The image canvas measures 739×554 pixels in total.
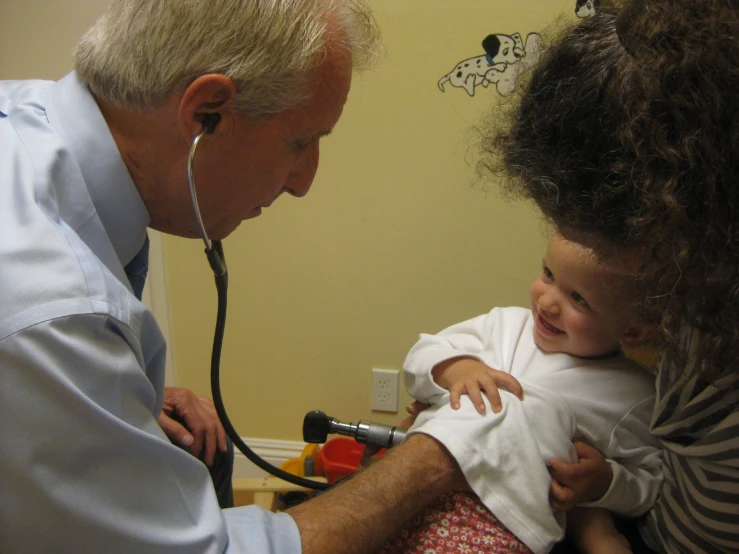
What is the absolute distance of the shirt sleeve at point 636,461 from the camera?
36.5 inches

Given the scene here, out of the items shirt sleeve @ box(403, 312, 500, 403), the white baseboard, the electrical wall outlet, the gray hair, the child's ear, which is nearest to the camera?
the gray hair

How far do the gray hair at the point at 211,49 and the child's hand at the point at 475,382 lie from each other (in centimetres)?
51

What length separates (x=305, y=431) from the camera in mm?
1019

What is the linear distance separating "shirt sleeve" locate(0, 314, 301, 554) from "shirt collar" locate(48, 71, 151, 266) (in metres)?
0.21

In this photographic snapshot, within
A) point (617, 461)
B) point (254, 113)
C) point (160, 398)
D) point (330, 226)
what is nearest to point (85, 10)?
point (330, 226)

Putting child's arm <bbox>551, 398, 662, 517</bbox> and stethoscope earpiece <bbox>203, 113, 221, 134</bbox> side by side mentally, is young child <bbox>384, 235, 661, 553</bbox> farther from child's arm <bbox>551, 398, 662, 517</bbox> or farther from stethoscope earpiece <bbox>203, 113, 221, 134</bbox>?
stethoscope earpiece <bbox>203, 113, 221, 134</bbox>

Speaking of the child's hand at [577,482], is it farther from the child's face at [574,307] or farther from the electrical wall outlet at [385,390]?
the electrical wall outlet at [385,390]

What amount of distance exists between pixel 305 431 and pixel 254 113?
21.7 inches

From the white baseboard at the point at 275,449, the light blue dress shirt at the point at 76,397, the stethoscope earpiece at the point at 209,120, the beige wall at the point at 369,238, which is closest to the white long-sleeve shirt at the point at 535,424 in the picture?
the light blue dress shirt at the point at 76,397

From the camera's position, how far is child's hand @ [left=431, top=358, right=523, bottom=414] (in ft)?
3.03

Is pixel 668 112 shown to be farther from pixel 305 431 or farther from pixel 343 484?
pixel 305 431

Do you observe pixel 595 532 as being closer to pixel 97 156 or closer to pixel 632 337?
pixel 632 337

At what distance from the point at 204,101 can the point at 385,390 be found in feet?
3.95

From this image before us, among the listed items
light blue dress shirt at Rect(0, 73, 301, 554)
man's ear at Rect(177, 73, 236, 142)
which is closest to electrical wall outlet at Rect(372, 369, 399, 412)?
light blue dress shirt at Rect(0, 73, 301, 554)
